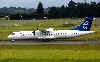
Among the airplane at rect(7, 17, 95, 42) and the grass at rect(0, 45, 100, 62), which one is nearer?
the grass at rect(0, 45, 100, 62)

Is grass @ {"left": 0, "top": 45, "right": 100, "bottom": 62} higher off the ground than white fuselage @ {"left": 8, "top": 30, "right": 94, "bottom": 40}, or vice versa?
grass @ {"left": 0, "top": 45, "right": 100, "bottom": 62}

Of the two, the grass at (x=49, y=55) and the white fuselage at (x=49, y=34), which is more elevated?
the grass at (x=49, y=55)

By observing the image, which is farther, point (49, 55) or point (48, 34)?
point (48, 34)

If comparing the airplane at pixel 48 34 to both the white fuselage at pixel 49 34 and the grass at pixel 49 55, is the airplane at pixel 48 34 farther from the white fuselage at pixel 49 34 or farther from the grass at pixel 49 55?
the grass at pixel 49 55

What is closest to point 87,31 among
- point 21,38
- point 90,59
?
point 21,38

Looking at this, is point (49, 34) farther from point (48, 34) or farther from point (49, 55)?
point (49, 55)

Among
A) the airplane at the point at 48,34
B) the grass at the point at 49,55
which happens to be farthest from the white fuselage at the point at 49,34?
the grass at the point at 49,55

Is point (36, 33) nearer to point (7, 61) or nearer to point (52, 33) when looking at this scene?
point (52, 33)

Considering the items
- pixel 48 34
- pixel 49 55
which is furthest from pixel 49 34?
pixel 49 55

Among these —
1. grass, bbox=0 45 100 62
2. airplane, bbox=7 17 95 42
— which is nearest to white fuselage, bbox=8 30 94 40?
airplane, bbox=7 17 95 42

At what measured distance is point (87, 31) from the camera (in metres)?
53.4

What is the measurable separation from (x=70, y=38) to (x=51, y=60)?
30054 millimetres

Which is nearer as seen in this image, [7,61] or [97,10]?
[7,61]

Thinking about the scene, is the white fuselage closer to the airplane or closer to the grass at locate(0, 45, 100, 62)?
the airplane
